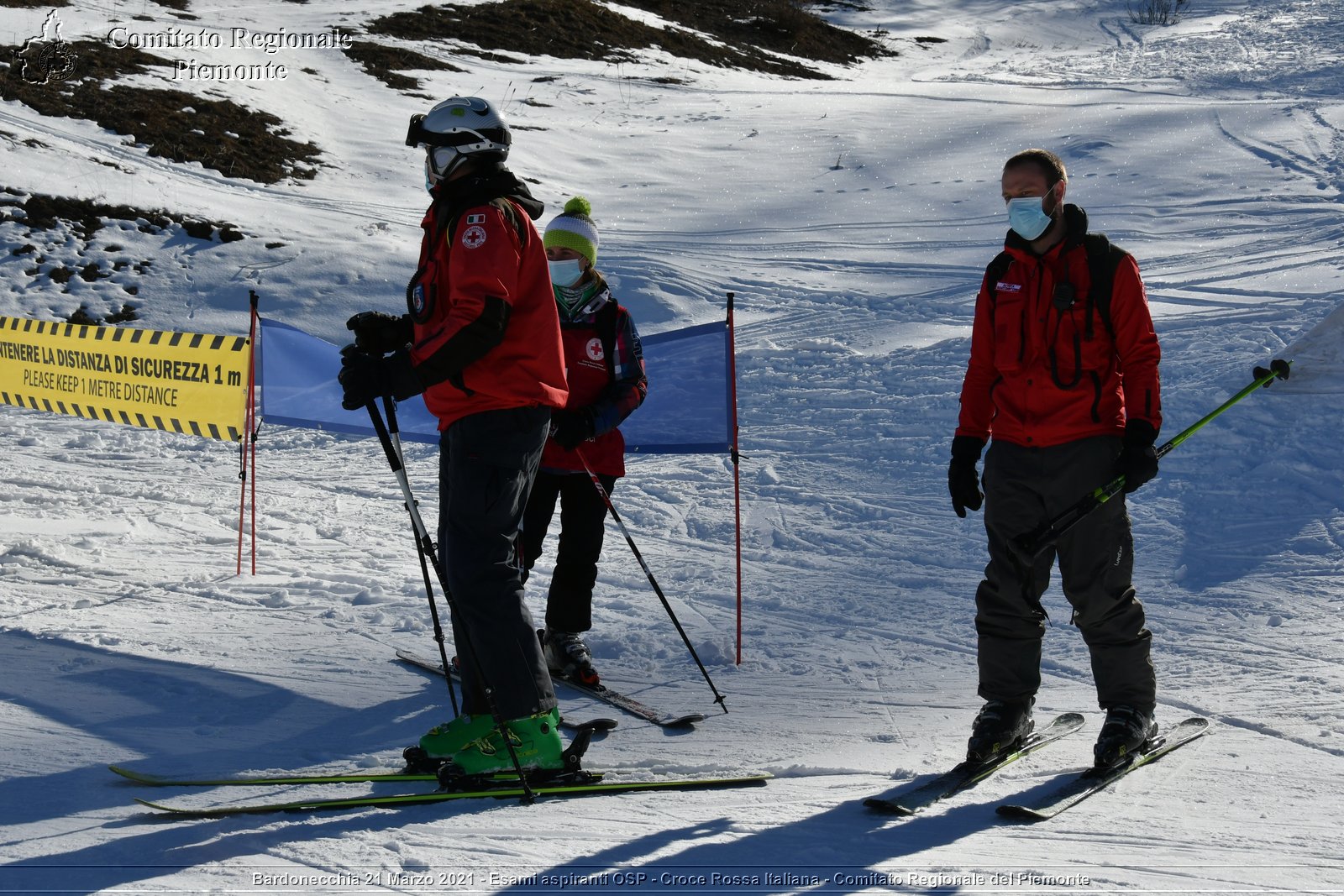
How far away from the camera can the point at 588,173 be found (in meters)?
18.0

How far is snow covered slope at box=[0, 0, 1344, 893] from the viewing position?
10.8 feet

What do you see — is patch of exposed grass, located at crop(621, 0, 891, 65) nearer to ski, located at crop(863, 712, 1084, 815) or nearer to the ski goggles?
ski, located at crop(863, 712, 1084, 815)

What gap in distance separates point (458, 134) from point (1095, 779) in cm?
281

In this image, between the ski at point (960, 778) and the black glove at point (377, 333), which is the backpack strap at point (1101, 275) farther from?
the black glove at point (377, 333)

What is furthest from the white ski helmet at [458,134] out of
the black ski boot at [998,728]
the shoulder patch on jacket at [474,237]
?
the black ski boot at [998,728]

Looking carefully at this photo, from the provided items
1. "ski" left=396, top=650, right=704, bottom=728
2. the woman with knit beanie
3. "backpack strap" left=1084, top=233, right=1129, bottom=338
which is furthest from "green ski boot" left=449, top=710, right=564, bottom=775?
"backpack strap" left=1084, top=233, right=1129, bottom=338

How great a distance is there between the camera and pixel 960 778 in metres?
3.85

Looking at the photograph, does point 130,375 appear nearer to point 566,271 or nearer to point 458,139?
point 566,271

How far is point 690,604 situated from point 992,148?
1474 cm

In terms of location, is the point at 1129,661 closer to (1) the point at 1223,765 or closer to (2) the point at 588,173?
(1) the point at 1223,765

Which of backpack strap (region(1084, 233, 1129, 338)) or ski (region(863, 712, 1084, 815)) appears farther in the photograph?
backpack strap (region(1084, 233, 1129, 338))

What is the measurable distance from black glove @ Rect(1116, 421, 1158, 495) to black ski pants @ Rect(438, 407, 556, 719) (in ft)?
6.03

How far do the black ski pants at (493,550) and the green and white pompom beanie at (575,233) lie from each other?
1.32 metres

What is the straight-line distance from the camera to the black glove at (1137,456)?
3.75m
